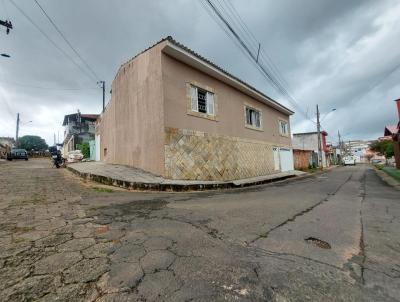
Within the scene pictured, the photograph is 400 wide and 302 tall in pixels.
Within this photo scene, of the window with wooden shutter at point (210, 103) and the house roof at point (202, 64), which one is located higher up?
the house roof at point (202, 64)

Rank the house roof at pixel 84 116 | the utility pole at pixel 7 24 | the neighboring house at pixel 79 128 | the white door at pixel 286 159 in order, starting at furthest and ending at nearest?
the house roof at pixel 84 116 < the neighboring house at pixel 79 128 < the white door at pixel 286 159 < the utility pole at pixel 7 24

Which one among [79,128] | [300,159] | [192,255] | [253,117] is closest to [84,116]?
[79,128]

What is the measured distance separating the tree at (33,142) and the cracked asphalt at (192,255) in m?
71.9

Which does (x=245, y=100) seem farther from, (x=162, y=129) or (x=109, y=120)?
(x=109, y=120)

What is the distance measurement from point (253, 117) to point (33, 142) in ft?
237

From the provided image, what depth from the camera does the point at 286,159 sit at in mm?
22000

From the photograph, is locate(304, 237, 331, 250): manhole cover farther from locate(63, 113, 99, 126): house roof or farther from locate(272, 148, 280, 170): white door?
locate(63, 113, 99, 126): house roof

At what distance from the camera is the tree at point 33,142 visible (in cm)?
6322

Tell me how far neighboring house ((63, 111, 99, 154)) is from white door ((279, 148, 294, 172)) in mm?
25813

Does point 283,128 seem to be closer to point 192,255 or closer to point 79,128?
point 192,255

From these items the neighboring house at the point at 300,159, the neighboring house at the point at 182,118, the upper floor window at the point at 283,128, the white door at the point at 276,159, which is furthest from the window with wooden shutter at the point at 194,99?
the neighboring house at the point at 300,159

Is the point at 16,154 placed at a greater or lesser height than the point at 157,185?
greater

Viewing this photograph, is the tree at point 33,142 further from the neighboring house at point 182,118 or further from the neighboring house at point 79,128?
the neighboring house at point 182,118

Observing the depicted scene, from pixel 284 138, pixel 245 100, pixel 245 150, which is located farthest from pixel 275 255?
pixel 284 138
